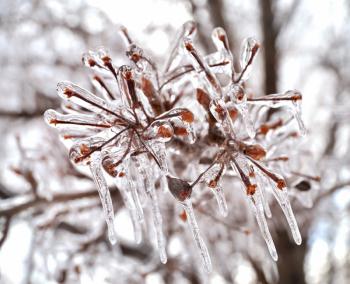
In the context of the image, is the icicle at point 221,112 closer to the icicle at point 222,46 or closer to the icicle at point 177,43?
the icicle at point 222,46

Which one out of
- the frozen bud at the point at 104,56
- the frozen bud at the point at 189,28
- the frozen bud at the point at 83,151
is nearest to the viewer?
the frozen bud at the point at 83,151

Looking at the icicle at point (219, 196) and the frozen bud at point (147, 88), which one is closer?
the icicle at point (219, 196)

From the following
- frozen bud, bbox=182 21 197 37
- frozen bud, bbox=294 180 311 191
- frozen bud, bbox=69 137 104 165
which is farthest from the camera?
frozen bud, bbox=294 180 311 191

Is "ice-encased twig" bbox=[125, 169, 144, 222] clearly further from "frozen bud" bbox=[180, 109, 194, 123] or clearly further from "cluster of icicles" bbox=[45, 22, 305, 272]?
"frozen bud" bbox=[180, 109, 194, 123]

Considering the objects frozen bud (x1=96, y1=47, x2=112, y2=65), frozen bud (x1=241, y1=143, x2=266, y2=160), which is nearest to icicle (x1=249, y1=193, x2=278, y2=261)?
frozen bud (x1=241, y1=143, x2=266, y2=160)

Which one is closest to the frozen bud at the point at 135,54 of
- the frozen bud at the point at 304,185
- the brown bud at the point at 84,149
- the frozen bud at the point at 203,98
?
the frozen bud at the point at 203,98

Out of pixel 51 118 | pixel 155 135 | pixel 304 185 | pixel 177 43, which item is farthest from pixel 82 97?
pixel 304 185

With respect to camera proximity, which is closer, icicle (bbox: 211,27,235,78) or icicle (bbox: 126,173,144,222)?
icicle (bbox: 126,173,144,222)
